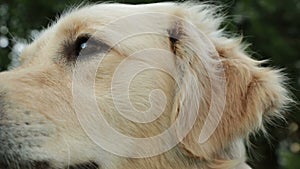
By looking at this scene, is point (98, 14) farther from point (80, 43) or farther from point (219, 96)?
point (219, 96)

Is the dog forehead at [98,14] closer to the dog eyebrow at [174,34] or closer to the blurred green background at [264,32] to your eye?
the dog eyebrow at [174,34]

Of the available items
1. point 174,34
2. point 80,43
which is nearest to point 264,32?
point 174,34

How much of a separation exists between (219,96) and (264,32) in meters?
5.12

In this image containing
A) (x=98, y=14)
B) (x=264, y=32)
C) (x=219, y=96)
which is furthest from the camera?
(x=264, y=32)

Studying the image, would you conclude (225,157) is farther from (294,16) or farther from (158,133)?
(294,16)

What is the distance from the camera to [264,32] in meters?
8.73

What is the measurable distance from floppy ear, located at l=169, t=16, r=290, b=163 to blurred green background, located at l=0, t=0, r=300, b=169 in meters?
3.83

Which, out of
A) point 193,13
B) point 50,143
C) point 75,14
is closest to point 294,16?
point 193,13

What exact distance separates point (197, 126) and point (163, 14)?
848mm

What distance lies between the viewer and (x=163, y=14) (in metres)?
4.18

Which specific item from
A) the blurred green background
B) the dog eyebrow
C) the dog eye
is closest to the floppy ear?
the dog eyebrow

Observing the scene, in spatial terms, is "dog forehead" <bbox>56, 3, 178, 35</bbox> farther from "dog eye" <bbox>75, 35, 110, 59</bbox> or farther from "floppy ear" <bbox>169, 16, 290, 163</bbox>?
"floppy ear" <bbox>169, 16, 290, 163</bbox>

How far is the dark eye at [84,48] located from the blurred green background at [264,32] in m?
4.02

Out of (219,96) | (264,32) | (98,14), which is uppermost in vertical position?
(98,14)
